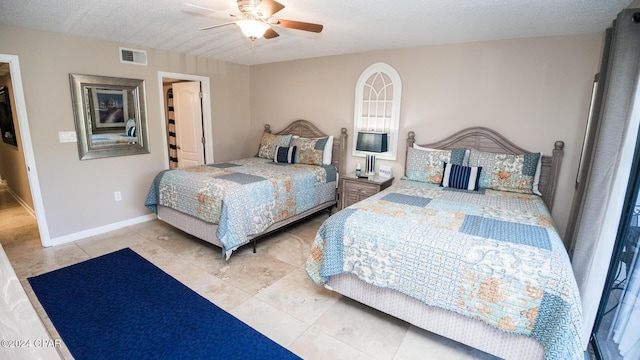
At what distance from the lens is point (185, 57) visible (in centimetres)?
445

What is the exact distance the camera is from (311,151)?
14.6 feet

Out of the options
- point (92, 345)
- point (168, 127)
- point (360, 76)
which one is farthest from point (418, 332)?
point (168, 127)

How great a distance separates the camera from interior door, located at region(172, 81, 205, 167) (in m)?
4.97

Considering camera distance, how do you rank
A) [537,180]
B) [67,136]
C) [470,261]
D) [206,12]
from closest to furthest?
[470,261], [206,12], [537,180], [67,136]

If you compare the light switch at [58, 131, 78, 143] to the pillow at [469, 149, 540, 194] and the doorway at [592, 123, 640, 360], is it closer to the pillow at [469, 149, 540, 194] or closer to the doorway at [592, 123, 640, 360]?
the pillow at [469, 149, 540, 194]

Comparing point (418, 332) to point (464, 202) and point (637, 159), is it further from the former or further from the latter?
point (637, 159)

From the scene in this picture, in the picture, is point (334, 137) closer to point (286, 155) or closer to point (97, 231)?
point (286, 155)

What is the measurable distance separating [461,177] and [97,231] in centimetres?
451

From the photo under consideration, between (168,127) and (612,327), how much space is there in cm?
648

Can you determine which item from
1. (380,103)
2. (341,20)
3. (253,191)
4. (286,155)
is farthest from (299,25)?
(286,155)

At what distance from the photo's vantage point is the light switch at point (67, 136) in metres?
3.47

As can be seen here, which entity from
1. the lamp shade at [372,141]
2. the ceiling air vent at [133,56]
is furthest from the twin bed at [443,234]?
the ceiling air vent at [133,56]

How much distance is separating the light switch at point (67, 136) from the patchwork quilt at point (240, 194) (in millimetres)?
1044

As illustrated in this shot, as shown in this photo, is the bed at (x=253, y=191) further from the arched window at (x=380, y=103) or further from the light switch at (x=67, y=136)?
the light switch at (x=67, y=136)
